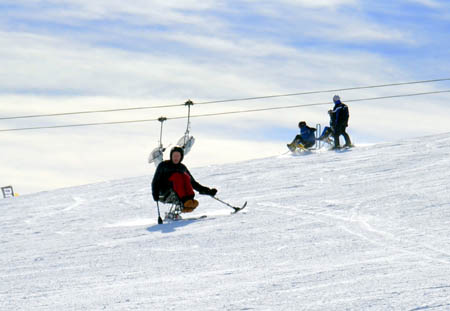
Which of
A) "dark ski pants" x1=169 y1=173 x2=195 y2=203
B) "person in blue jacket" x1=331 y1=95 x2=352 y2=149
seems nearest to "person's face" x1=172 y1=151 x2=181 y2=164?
"dark ski pants" x1=169 y1=173 x2=195 y2=203

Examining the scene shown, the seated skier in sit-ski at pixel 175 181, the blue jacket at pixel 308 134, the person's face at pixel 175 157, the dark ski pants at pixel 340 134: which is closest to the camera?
the seated skier in sit-ski at pixel 175 181

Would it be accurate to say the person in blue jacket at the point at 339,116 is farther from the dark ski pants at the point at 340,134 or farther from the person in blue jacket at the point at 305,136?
the person in blue jacket at the point at 305,136

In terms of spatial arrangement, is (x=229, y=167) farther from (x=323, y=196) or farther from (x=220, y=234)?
(x=220, y=234)

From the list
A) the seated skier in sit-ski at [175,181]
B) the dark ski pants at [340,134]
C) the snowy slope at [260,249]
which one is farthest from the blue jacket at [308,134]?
the seated skier in sit-ski at [175,181]

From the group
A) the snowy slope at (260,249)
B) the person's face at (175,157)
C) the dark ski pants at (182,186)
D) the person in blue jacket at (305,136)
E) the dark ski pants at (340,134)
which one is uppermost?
the person in blue jacket at (305,136)

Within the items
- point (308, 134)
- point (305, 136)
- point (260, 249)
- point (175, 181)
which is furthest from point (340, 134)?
point (260, 249)

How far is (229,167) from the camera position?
21516mm

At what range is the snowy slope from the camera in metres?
6.68

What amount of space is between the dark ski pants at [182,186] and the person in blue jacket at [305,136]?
35.1ft

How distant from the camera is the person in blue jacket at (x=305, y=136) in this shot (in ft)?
72.7

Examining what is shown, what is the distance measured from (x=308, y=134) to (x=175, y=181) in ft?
35.8

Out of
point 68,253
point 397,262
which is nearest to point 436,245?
point 397,262

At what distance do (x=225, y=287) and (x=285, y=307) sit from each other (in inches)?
39.3

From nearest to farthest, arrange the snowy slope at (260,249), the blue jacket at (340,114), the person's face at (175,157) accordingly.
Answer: the snowy slope at (260,249) < the person's face at (175,157) < the blue jacket at (340,114)
